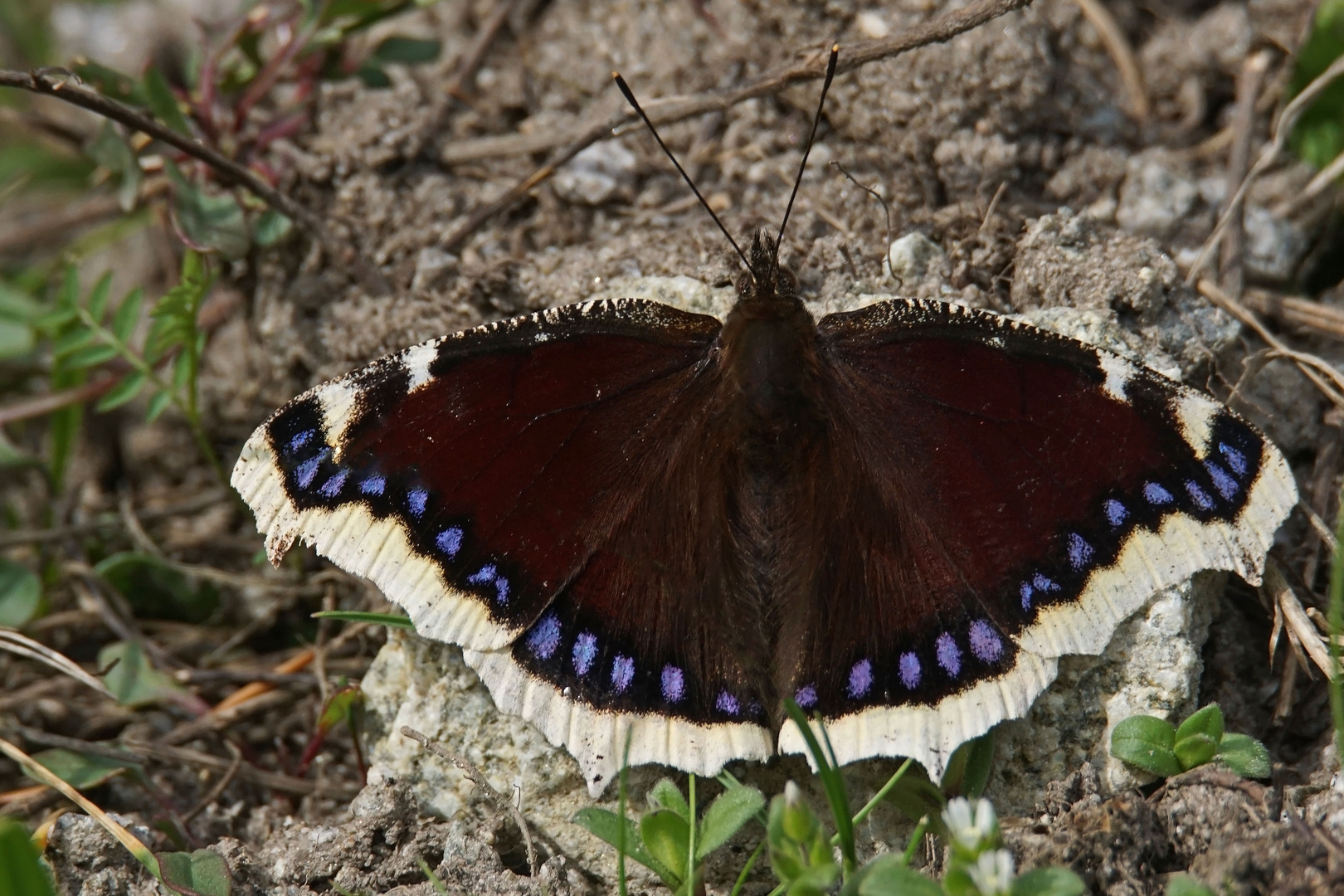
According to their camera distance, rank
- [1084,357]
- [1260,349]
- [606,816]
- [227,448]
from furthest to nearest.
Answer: [227,448], [1260,349], [1084,357], [606,816]

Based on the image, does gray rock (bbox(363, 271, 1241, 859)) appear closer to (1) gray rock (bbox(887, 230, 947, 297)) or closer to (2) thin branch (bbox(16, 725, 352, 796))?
(1) gray rock (bbox(887, 230, 947, 297))

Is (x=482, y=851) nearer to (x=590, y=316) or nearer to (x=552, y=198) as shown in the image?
(x=590, y=316)

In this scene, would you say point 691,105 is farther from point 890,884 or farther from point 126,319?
point 890,884

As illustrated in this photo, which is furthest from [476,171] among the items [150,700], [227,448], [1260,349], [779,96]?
[1260,349]

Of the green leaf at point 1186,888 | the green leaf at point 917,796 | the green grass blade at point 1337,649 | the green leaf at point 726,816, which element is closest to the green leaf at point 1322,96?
the green grass blade at point 1337,649

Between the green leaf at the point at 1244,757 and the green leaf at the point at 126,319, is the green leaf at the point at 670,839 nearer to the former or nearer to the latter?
the green leaf at the point at 1244,757

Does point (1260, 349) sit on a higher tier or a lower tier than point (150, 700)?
higher

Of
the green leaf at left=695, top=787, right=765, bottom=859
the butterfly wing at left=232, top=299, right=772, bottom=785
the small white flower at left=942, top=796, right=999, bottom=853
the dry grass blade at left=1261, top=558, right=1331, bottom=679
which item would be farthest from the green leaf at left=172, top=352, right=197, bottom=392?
the dry grass blade at left=1261, top=558, right=1331, bottom=679

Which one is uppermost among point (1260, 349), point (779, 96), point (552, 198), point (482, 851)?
point (779, 96)
